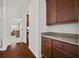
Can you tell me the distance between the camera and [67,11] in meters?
2.26

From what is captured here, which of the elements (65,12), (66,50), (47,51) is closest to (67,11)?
(65,12)

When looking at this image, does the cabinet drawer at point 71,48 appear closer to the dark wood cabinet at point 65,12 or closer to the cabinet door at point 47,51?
the dark wood cabinet at point 65,12

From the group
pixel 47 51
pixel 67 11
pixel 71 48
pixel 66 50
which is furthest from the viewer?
pixel 47 51

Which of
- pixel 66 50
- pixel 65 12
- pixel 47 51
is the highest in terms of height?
pixel 65 12

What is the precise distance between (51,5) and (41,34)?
3.26 ft

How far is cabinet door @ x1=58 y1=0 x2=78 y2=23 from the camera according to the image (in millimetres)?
2009

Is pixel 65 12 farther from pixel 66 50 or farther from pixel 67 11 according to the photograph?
pixel 66 50

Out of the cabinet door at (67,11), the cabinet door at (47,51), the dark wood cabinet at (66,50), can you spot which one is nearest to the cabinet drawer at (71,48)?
the dark wood cabinet at (66,50)

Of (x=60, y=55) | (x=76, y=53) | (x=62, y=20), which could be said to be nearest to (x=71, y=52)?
(x=76, y=53)

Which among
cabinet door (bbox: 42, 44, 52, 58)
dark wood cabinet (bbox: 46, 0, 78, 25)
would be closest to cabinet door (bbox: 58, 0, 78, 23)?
dark wood cabinet (bbox: 46, 0, 78, 25)

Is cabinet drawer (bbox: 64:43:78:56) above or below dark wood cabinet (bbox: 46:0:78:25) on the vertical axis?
below

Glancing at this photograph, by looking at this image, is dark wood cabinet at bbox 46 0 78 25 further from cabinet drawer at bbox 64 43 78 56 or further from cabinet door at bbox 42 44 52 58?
cabinet door at bbox 42 44 52 58

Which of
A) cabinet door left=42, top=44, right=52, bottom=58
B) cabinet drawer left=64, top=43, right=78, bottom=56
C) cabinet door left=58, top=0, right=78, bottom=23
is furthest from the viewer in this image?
cabinet door left=42, top=44, right=52, bottom=58

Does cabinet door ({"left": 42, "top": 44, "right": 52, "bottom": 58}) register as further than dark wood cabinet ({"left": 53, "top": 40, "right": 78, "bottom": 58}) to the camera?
Yes
